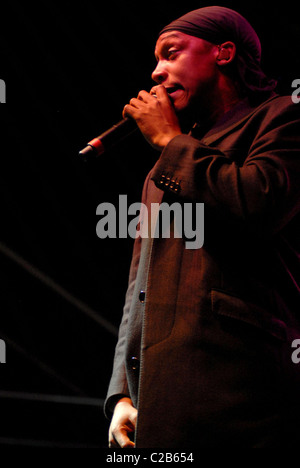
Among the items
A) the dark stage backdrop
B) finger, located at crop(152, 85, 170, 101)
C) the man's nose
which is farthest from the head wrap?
the dark stage backdrop

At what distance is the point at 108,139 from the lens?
1361 mm

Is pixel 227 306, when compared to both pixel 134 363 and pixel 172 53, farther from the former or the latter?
pixel 172 53

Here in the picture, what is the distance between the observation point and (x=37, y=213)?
295cm

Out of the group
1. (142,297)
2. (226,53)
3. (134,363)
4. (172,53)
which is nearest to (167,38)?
(172,53)

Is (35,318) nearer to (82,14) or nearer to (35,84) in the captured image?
(35,84)

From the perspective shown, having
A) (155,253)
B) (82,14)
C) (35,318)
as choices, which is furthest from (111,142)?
(35,318)

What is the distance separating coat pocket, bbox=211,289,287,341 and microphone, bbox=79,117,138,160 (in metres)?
0.54

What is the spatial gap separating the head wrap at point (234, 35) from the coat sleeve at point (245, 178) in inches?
16.2

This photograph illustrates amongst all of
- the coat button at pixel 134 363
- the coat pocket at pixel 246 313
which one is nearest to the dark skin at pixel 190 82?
the coat button at pixel 134 363

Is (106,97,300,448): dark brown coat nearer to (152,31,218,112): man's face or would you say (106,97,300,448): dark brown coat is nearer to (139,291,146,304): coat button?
(139,291,146,304): coat button

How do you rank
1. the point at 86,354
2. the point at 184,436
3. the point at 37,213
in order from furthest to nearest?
the point at 86,354 → the point at 37,213 → the point at 184,436

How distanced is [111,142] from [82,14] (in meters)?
1.54

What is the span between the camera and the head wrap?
5.11 feet

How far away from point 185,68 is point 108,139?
0.38m
